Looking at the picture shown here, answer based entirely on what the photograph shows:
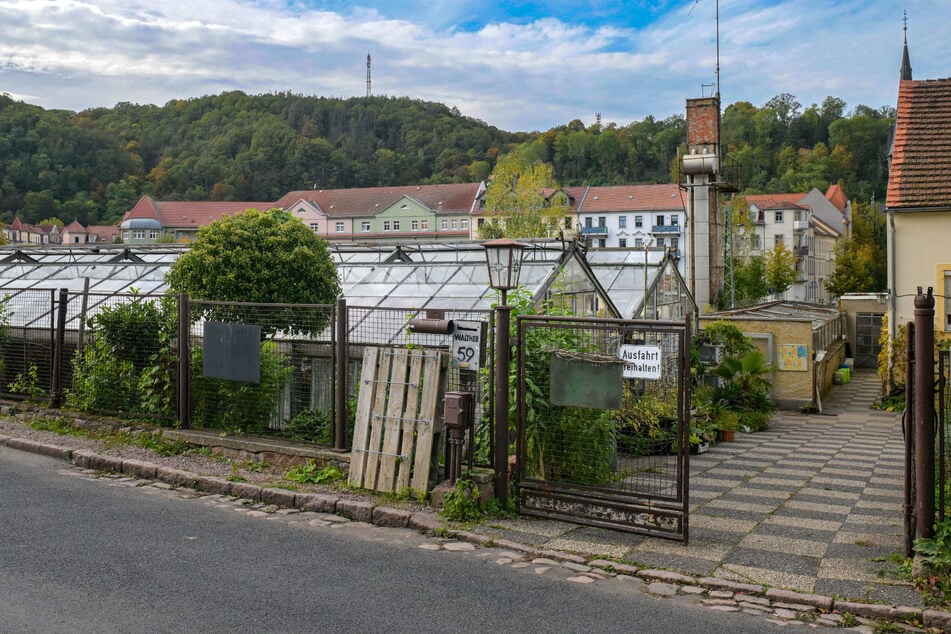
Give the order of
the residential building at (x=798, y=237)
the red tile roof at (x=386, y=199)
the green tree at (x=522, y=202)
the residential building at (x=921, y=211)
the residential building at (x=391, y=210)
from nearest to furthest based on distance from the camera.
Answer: the residential building at (x=921, y=211), the green tree at (x=522, y=202), the residential building at (x=798, y=237), the residential building at (x=391, y=210), the red tile roof at (x=386, y=199)

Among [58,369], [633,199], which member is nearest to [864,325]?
[58,369]

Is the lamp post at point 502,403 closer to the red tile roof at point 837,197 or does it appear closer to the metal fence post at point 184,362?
the metal fence post at point 184,362

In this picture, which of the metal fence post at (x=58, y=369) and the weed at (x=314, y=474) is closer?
the weed at (x=314, y=474)

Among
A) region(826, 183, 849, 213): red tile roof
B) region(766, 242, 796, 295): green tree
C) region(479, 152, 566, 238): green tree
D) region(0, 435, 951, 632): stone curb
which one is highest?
region(826, 183, 849, 213): red tile roof

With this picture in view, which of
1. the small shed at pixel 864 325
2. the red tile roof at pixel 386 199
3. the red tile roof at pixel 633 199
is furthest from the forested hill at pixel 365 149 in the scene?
the small shed at pixel 864 325

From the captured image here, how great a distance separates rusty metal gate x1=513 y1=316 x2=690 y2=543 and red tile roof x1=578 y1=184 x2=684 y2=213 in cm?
8304

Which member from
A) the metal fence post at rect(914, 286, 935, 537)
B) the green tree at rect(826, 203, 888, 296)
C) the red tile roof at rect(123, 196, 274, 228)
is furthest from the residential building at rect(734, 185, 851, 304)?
the metal fence post at rect(914, 286, 935, 537)

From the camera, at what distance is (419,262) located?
1758 centimetres

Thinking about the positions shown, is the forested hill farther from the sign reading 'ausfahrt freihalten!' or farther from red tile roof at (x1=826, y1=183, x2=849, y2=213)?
the sign reading 'ausfahrt freihalten!'

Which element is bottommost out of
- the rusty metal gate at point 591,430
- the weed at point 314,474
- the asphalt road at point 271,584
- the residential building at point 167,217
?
the asphalt road at point 271,584

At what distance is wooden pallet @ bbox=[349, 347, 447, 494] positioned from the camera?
8180mm

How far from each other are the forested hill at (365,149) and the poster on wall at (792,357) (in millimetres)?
95377

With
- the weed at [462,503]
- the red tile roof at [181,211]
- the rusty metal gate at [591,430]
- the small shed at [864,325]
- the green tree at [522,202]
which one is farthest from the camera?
the red tile roof at [181,211]

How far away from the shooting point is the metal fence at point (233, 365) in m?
9.23
